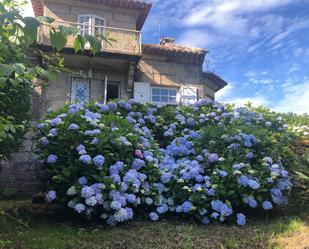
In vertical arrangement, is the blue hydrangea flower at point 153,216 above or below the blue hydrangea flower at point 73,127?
below

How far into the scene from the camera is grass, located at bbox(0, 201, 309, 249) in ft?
14.9

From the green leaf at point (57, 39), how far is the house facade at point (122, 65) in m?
12.0

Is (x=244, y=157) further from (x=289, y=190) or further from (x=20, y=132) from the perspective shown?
(x=20, y=132)

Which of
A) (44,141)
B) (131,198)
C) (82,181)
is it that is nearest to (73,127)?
(44,141)

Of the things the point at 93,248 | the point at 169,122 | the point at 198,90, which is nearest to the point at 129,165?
the point at 93,248

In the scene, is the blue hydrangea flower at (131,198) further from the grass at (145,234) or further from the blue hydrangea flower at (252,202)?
the blue hydrangea flower at (252,202)

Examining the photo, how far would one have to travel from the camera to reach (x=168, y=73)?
15.5 meters

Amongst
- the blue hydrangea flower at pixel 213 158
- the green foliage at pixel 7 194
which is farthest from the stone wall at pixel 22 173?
the blue hydrangea flower at pixel 213 158

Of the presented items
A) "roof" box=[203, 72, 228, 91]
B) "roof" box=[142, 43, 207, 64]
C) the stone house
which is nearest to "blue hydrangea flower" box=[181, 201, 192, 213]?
the stone house

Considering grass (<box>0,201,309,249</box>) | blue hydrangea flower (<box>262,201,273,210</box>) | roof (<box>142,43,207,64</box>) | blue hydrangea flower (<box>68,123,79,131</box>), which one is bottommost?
grass (<box>0,201,309,249</box>)

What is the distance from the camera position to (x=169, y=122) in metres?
7.66

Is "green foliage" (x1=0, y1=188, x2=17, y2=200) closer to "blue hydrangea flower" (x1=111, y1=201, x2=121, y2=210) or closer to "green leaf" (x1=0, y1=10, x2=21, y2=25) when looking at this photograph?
"blue hydrangea flower" (x1=111, y1=201, x2=121, y2=210)

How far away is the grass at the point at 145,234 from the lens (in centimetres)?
454

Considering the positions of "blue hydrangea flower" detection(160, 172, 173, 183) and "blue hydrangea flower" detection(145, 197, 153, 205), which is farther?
"blue hydrangea flower" detection(160, 172, 173, 183)
